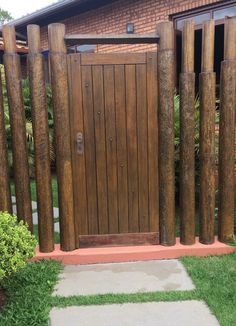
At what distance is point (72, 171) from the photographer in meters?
3.72

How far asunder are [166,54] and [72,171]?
1.45m

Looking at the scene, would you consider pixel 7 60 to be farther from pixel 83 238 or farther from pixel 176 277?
pixel 176 277

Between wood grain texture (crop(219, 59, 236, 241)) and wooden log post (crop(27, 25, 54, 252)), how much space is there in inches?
68.1

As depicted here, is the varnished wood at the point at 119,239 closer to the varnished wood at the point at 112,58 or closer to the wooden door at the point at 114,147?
the wooden door at the point at 114,147

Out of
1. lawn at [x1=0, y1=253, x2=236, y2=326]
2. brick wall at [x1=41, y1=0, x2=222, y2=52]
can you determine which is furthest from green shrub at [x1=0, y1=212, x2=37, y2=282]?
brick wall at [x1=41, y1=0, x2=222, y2=52]

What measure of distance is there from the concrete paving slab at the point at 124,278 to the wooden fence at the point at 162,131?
12.8 inches

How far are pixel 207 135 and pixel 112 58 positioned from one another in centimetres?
119

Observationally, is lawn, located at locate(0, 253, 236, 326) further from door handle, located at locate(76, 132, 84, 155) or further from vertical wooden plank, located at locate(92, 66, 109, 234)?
door handle, located at locate(76, 132, 84, 155)

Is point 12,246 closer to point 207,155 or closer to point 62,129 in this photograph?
point 62,129

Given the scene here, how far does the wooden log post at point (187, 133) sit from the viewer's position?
A: 3559 mm

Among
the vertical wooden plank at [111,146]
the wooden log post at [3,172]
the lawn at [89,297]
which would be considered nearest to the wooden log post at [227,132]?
the lawn at [89,297]

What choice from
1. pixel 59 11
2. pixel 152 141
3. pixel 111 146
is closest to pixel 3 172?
pixel 111 146

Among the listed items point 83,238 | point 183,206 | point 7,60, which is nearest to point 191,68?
point 183,206

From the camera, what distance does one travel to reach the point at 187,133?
3701 mm
